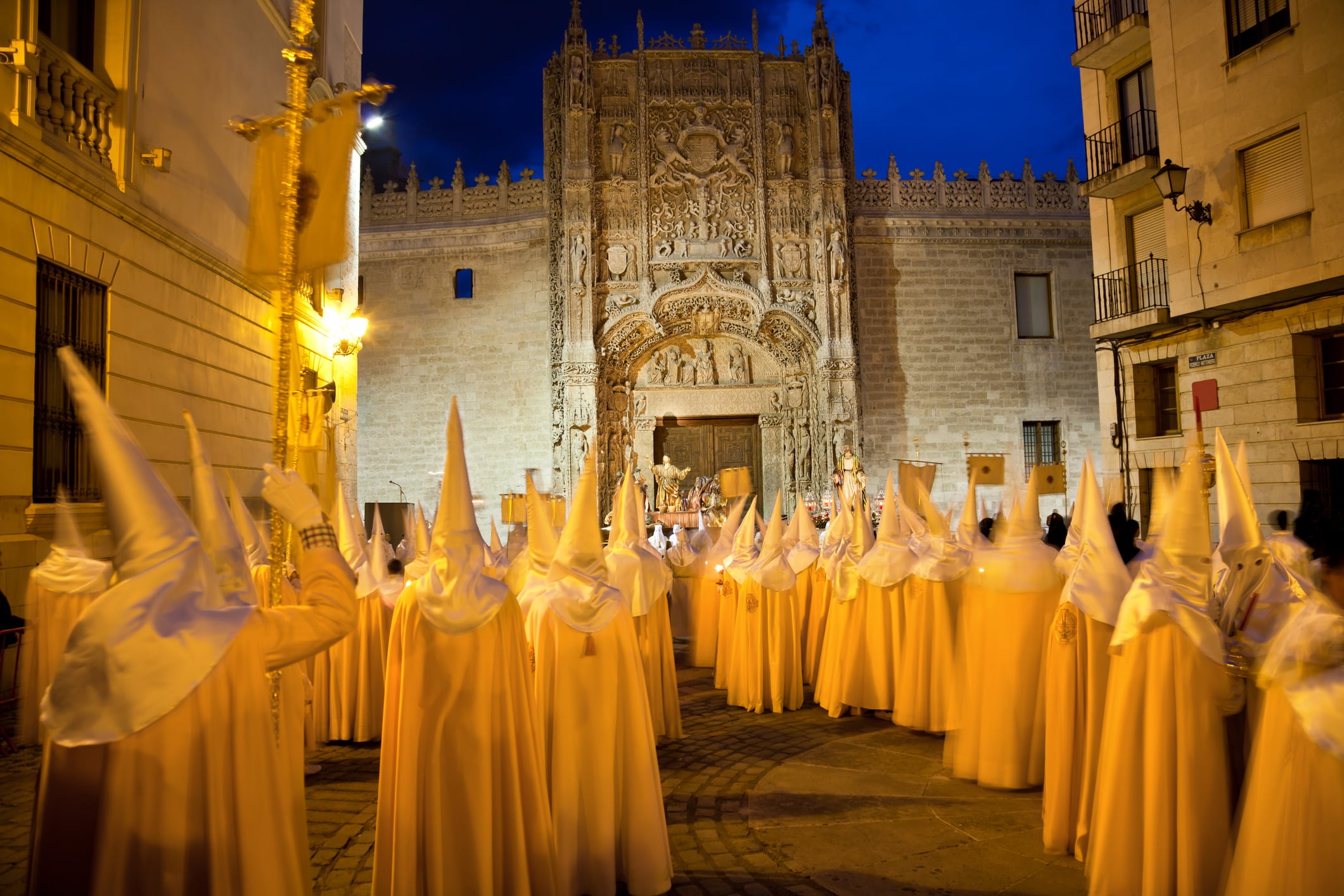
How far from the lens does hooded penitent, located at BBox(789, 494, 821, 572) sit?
8.22 meters

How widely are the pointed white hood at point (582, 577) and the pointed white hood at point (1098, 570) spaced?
2.24 meters

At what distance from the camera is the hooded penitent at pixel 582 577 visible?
3.98 m

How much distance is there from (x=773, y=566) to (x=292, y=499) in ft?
17.8

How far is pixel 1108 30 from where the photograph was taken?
14.1 metres

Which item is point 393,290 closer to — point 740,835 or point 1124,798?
point 740,835

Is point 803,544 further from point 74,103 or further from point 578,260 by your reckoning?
point 578,260

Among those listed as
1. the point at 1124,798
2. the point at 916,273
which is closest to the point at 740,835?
the point at 1124,798

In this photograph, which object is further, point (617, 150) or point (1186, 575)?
point (617, 150)

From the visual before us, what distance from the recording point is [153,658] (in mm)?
2027

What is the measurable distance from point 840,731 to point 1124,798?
134 inches

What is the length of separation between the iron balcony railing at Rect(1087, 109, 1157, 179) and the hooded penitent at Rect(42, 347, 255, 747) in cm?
1538

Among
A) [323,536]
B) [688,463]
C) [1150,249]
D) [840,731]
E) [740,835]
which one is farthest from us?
[688,463]

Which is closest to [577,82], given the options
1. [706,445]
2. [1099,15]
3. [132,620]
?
[706,445]

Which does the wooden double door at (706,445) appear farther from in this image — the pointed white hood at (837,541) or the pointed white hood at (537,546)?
the pointed white hood at (537,546)
